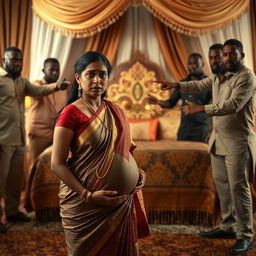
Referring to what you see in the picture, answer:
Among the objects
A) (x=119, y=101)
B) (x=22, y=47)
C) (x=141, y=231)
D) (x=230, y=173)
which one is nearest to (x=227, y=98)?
(x=230, y=173)

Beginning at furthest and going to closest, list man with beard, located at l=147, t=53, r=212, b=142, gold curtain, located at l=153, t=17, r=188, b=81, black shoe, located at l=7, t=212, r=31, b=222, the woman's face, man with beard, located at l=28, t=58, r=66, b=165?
gold curtain, located at l=153, t=17, r=188, b=81 < man with beard, located at l=147, t=53, r=212, b=142 < man with beard, located at l=28, t=58, r=66, b=165 < black shoe, located at l=7, t=212, r=31, b=222 < the woman's face

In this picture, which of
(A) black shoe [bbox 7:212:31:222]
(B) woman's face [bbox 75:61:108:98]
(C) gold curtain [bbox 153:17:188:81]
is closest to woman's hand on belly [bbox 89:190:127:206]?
(B) woman's face [bbox 75:61:108:98]

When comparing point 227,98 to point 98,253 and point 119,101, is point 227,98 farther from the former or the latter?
point 119,101

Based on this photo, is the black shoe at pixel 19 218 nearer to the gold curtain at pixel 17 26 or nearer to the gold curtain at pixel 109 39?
the gold curtain at pixel 17 26

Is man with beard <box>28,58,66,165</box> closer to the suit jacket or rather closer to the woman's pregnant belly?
the suit jacket

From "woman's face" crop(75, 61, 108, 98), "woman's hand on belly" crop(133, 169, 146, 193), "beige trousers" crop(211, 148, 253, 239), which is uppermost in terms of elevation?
"woman's face" crop(75, 61, 108, 98)

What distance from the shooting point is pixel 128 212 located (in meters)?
→ 1.58

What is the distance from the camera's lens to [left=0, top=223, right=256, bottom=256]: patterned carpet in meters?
2.66

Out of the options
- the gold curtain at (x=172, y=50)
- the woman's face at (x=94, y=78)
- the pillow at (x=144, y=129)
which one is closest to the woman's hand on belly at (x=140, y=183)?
the woman's face at (x=94, y=78)

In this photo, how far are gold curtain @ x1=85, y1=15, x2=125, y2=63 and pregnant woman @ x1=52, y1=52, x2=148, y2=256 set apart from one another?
356cm

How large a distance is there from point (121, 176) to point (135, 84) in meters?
3.64

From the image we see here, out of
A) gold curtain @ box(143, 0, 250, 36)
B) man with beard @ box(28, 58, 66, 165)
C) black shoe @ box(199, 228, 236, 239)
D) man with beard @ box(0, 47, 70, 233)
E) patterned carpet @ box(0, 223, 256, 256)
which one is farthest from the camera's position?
gold curtain @ box(143, 0, 250, 36)

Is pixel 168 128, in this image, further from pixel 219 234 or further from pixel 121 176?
pixel 121 176

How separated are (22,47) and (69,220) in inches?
151
